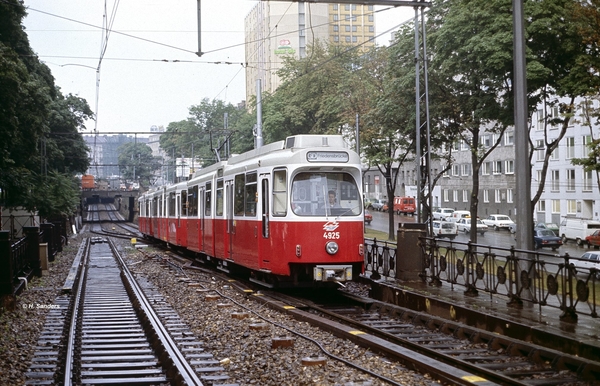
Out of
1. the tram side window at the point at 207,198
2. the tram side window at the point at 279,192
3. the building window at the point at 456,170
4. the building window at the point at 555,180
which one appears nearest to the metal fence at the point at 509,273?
the tram side window at the point at 279,192

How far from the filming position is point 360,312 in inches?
586

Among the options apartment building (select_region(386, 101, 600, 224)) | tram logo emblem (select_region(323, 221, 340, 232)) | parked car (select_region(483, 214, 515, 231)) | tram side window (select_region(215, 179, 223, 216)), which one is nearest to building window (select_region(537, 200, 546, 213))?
apartment building (select_region(386, 101, 600, 224))

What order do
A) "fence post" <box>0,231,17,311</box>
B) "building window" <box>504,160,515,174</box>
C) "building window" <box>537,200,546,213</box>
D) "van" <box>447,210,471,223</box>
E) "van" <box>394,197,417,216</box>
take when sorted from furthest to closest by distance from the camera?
"van" <box>394,197,417,216</box> < "building window" <box>504,160,515,174</box> < "van" <box>447,210,471,223</box> < "building window" <box>537,200,546,213</box> < "fence post" <box>0,231,17,311</box>

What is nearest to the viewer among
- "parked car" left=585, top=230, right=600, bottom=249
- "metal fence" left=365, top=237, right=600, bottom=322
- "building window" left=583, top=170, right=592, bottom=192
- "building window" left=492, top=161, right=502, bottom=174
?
"metal fence" left=365, top=237, right=600, bottom=322

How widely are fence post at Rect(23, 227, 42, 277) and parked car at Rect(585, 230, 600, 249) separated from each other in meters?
36.4

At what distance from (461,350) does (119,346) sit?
16.8 feet

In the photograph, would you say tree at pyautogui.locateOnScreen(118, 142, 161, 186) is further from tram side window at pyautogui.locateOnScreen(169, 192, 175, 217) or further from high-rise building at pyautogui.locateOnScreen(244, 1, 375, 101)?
tram side window at pyautogui.locateOnScreen(169, 192, 175, 217)

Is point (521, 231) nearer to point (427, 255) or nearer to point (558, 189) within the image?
point (427, 255)

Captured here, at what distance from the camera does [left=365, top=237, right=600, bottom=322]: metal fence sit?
37.5 ft

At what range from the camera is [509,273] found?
13.5 m

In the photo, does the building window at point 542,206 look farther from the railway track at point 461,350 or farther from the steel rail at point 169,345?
the railway track at point 461,350

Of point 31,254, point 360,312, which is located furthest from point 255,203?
point 31,254

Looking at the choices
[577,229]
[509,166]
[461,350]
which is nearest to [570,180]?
[509,166]

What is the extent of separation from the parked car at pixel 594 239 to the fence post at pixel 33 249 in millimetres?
36446
